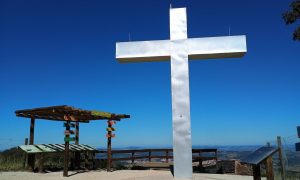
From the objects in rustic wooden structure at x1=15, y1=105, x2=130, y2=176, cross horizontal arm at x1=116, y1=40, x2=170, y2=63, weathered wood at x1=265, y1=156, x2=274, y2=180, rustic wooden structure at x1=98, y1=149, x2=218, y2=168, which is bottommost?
rustic wooden structure at x1=98, y1=149, x2=218, y2=168

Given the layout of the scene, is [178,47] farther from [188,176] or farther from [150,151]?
[150,151]

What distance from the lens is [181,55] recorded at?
10266mm

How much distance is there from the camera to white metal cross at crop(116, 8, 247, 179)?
9805 millimetres

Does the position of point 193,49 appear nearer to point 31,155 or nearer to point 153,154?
point 153,154

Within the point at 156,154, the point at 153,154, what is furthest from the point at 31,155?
the point at 156,154

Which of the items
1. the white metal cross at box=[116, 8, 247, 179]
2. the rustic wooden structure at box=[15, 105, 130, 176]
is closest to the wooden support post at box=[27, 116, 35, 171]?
the rustic wooden structure at box=[15, 105, 130, 176]

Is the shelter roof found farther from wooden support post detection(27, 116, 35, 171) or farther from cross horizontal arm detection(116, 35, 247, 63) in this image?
cross horizontal arm detection(116, 35, 247, 63)

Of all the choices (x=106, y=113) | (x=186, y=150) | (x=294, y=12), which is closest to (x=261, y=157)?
(x=186, y=150)

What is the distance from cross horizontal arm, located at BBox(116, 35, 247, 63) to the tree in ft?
8.93

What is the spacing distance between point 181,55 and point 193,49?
0.40 m

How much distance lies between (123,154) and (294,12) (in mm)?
9614

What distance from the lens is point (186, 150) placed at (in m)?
9.77

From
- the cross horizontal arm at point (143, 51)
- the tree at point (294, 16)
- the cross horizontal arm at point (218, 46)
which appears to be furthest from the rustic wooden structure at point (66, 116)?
the tree at point (294, 16)

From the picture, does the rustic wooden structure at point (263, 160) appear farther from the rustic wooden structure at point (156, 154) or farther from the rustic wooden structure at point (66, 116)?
the rustic wooden structure at point (156, 154)
